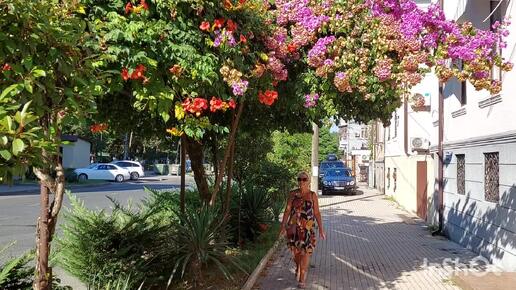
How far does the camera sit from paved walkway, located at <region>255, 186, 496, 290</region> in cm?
797

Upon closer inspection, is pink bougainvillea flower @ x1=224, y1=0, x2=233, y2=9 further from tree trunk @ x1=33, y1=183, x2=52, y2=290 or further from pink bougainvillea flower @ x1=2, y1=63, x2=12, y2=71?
pink bougainvillea flower @ x1=2, y1=63, x2=12, y2=71

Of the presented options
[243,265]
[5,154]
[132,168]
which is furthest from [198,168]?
[132,168]

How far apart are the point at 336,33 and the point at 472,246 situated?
620 cm

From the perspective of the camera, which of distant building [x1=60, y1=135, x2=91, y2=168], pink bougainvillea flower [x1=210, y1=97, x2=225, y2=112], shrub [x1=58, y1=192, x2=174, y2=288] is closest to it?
pink bougainvillea flower [x1=210, y1=97, x2=225, y2=112]

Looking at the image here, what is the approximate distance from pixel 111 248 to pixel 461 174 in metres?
8.07

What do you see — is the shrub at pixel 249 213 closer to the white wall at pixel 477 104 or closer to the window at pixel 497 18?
the white wall at pixel 477 104

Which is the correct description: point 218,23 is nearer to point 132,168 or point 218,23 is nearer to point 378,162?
point 378,162

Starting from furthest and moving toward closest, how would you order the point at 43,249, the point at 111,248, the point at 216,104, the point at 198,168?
the point at 198,168
the point at 111,248
the point at 216,104
the point at 43,249

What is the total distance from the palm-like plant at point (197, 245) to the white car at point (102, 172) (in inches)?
1410

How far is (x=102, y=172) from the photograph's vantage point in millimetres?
42531

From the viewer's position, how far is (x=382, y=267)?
364 inches

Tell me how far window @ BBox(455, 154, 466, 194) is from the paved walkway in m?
1.23

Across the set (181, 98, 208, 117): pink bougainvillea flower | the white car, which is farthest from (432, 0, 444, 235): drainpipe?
the white car

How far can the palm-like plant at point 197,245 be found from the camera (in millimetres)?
7145
